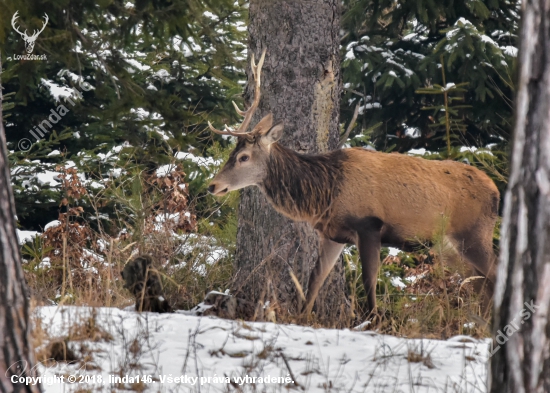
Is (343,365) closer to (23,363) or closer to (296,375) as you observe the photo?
(296,375)

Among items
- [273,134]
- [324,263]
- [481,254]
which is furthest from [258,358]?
[481,254]

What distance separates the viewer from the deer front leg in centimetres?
781

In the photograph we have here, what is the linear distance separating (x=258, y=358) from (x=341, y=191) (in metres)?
3.27

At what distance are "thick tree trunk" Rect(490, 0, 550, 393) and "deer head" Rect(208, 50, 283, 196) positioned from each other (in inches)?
166

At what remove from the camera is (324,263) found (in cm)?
791

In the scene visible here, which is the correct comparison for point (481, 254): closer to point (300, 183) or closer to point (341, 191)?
point (341, 191)

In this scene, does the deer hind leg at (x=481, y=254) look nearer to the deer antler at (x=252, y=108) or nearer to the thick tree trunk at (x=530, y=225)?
the deer antler at (x=252, y=108)

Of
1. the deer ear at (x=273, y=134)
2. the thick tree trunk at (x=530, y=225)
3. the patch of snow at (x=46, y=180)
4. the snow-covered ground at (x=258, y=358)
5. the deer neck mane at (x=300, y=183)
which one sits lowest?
the snow-covered ground at (x=258, y=358)

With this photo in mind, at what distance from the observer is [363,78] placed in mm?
13320

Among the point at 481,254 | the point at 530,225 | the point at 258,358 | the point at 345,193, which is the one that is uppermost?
the point at 345,193

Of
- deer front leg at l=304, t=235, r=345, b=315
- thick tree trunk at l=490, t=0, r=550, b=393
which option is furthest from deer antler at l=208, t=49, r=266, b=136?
thick tree trunk at l=490, t=0, r=550, b=393

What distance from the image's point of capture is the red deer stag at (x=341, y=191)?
25.3ft

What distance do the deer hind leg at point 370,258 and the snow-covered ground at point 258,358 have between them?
7.17ft

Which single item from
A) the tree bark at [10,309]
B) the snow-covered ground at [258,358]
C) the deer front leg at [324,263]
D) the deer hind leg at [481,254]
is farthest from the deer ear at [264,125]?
the tree bark at [10,309]
